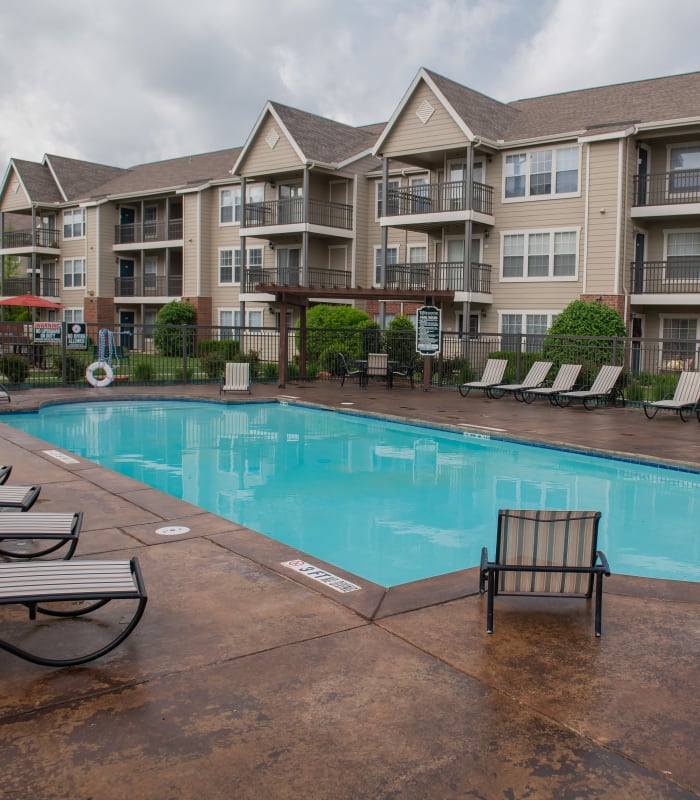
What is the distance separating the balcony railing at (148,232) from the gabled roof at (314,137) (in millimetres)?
6647

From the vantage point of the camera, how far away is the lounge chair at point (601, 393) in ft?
59.6

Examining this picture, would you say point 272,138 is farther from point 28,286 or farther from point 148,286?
point 28,286

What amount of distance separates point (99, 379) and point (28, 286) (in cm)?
2827

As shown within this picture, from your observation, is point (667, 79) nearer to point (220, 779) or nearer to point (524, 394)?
point (524, 394)

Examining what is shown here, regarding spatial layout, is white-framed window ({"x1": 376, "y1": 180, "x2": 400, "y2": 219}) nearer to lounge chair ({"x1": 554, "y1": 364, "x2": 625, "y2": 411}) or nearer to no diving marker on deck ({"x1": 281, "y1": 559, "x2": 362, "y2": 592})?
lounge chair ({"x1": 554, "y1": 364, "x2": 625, "y2": 411})

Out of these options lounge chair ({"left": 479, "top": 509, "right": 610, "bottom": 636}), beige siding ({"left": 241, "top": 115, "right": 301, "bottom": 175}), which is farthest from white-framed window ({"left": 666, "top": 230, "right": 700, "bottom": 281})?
lounge chair ({"left": 479, "top": 509, "right": 610, "bottom": 636})

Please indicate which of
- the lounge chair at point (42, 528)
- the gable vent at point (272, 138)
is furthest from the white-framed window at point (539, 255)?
the lounge chair at point (42, 528)

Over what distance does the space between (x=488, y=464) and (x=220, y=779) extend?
9.58 meters

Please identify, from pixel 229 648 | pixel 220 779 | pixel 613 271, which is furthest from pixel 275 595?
pixel 613 271

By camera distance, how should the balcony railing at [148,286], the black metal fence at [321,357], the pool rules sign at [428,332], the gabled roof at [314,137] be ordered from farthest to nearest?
the balcony railing at [148,286] → the gabled roof at [314,137] → the pool rules sign at [428,332] → the black metal fence at [321,357]

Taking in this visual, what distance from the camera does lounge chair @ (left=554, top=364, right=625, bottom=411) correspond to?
18.2 meters

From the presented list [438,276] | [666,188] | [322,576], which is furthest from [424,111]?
[322,576]

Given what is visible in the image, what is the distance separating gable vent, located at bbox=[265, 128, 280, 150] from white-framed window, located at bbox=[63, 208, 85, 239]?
1525 centimetres

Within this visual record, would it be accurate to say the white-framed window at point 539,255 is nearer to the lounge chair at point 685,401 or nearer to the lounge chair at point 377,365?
the lounge chair at point 377,365
